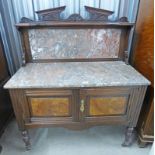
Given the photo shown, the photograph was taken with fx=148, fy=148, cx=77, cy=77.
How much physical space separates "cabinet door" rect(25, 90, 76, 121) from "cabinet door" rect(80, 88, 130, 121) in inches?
4.1

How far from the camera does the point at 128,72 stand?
1308 millimetres

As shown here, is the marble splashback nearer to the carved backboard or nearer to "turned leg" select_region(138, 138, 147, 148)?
the carved backboard

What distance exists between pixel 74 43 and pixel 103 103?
672 millimetres

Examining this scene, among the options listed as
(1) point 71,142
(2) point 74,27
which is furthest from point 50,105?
(2) point 74,27

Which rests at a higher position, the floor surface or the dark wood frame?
the dark wood frame

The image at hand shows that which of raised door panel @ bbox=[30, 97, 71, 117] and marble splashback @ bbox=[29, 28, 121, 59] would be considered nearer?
raised door panel @ bbox=[30, 97, 71, 117]

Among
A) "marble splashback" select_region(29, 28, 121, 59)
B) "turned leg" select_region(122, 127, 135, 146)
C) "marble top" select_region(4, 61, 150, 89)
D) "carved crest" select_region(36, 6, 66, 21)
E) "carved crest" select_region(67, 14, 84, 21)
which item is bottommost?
"turned leg" select_region(122, 127, 135, 146)

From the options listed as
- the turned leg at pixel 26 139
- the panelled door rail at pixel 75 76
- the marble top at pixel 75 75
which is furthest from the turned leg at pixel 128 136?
the turned leg at pixel 26 139

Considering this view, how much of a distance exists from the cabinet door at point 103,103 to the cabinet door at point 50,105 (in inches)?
4.1

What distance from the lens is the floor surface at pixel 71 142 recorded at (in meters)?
1.48

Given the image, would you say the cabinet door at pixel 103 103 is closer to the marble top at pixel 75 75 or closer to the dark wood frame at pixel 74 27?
the marble top at pixel 75 75

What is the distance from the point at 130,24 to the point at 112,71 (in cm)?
47

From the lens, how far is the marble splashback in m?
1.46

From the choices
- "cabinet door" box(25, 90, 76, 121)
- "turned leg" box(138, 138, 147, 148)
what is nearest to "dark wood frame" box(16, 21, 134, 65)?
"cabinet door" box(25, 90, 76, 121)
